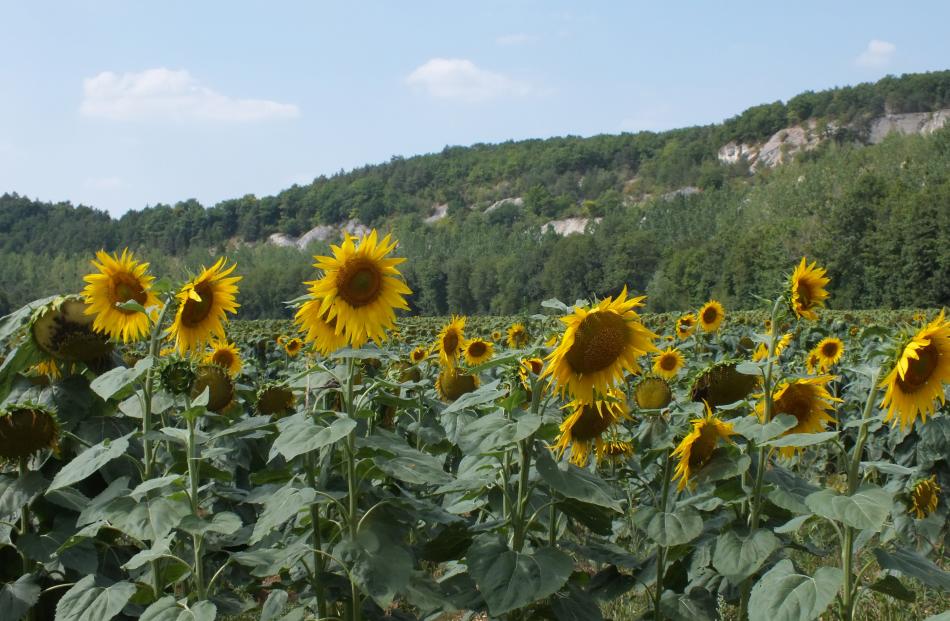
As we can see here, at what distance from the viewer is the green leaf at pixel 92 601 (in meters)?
2.35

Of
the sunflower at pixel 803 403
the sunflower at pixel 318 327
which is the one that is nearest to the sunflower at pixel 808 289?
the sunflower at pixel 803 403

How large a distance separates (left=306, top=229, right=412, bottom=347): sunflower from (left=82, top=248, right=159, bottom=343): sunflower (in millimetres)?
817

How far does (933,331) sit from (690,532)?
91 centimetres

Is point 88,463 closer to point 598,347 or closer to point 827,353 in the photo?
point 598,347

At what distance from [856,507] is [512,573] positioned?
2.91ft

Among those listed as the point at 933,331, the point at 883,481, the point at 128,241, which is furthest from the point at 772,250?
the point at 128,241

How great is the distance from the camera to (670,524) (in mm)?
2629

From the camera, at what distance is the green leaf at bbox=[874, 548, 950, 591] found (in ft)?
7.32

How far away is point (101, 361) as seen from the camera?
124 inches

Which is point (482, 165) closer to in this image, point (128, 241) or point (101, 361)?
point (128, 241)

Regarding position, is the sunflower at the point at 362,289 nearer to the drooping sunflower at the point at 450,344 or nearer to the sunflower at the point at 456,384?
the sunflower at the point at 456,384

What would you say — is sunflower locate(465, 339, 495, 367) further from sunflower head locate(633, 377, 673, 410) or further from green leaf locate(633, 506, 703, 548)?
green leaf locate(633, 506, 703, 548)

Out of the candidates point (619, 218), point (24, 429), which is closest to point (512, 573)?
point (24, 429)

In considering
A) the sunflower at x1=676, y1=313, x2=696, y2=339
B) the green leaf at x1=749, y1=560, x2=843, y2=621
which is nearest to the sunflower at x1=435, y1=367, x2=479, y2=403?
the green leaf at x1=749, y1=560, x2=843, y2=621
